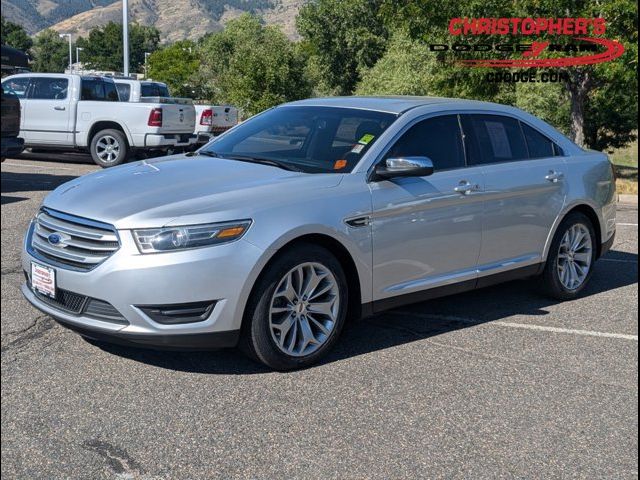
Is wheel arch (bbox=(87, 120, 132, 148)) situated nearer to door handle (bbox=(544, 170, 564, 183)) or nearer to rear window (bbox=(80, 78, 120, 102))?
rear window (bbox=(80, 78, 120, 102))

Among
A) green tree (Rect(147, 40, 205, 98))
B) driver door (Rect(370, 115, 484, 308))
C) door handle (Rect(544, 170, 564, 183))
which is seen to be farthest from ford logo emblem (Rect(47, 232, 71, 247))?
green tree (Rect(147, 40, 205, 98))

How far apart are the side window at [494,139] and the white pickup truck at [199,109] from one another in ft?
38.7

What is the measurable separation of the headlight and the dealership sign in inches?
567

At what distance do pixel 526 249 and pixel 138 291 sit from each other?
3.30 meters

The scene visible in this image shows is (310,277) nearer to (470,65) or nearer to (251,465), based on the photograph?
(251,465)

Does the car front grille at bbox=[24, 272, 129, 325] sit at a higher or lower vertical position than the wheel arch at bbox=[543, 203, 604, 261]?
lower

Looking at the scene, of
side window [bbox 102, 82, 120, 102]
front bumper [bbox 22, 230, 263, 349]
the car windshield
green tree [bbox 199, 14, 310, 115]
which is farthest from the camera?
green tree [bbox 199, 14, 310, 115]

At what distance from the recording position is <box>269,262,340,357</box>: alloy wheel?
14.0 ft

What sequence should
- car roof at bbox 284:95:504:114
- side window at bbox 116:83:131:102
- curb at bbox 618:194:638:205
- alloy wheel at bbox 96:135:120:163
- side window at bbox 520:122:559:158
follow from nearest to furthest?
car roof at bbox 284:95:504:114
side window at bbox 520:122:559:158
curb at bbox 618:194:638:205
alloy wheel at bbox 96:135:120:163
side window at bbox 116:83:131:102

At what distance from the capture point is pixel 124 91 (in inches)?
683

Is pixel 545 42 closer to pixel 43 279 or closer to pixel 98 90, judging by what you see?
pixel 98 90

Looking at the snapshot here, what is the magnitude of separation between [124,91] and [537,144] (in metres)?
13.1

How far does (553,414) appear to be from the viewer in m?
3.92

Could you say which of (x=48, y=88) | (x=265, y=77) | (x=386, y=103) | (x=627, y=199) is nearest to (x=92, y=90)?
(x=48, y=88)
